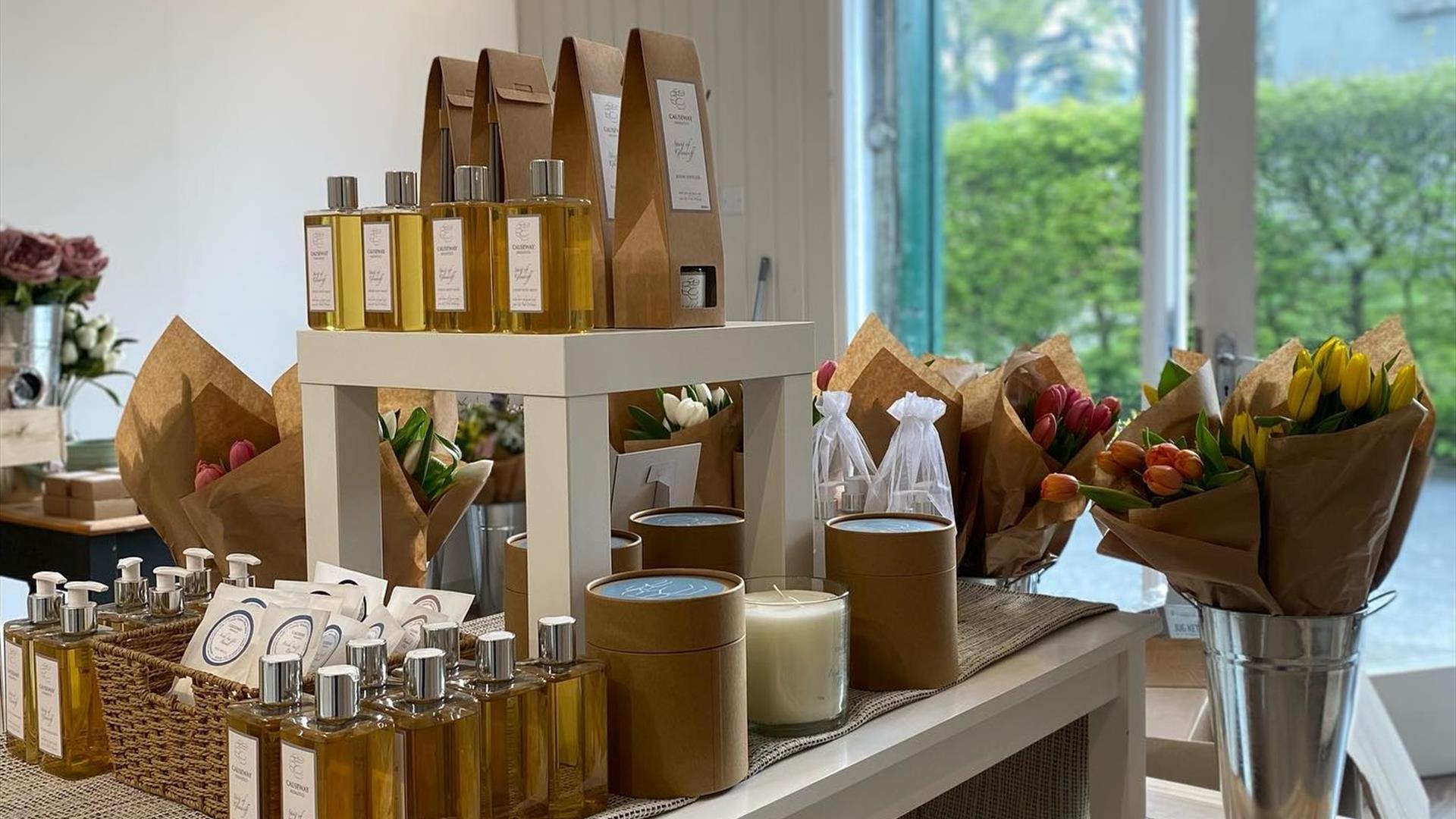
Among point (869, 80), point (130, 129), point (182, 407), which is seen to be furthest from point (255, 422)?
point (869, 80)

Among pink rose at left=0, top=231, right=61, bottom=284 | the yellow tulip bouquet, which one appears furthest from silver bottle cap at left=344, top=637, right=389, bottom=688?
pink rose at left=0, top=231, right=61, bottom=284

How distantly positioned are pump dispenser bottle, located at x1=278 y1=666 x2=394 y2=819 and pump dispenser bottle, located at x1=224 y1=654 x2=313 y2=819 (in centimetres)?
4

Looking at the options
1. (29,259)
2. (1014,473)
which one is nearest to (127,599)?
(1014,473)

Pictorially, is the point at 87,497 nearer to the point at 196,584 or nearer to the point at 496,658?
the point at 196,584

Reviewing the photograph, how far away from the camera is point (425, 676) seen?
2.80 ft

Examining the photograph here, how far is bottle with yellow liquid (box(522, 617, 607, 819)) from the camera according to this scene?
2.97 ft

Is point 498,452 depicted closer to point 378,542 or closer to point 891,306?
point 891,306

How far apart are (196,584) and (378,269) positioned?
32 cm

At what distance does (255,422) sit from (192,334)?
11 cm

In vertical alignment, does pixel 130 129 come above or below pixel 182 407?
above

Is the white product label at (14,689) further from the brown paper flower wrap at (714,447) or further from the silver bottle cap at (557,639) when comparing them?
the brown paper flower wrap at (714,447)

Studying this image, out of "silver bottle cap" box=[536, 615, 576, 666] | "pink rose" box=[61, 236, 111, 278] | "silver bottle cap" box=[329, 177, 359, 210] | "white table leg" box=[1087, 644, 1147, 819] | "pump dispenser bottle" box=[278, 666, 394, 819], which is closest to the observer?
"pump dispenser bottle" box=[278, 666, 394, 819]

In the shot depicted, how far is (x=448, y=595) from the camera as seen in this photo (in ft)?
3.43

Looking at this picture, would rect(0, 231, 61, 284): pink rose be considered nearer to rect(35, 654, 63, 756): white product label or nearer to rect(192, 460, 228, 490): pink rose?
rect(192, 460, 228, 490): pink rose
